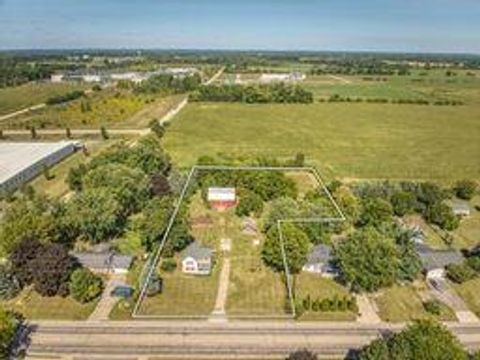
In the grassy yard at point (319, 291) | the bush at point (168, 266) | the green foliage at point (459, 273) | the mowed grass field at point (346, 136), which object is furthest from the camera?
the mowed grass field at point (346, 136)

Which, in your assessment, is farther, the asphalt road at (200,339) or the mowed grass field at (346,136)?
the mowed grass field at (346,136)

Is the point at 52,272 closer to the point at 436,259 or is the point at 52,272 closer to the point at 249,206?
the point at 249,206

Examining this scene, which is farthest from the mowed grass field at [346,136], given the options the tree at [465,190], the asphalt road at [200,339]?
the asphalt road at [200,339]

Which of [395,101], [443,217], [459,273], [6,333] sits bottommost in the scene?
[395,101]

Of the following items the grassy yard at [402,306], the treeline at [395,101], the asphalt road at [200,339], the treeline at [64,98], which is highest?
the asphalt road at [200,339]

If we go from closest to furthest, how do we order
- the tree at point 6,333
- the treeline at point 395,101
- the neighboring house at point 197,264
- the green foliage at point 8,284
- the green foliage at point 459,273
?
the tree at point 6,333, the green foliage at point 8,284, the green foliage at point 459,273, the neighboring house at point 197,264, the treeline at point 395,101

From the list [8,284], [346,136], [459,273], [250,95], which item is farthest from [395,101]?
[8,284]

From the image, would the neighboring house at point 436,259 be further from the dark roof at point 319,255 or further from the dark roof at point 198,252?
the dark roof at point 198,252
